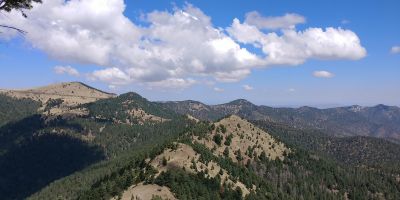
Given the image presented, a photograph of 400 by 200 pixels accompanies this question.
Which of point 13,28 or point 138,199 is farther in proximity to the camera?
point 138,199

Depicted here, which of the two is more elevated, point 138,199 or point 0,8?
point 0,8

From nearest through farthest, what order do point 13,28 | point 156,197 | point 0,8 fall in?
point 13,28, point 0,8, point 156,197

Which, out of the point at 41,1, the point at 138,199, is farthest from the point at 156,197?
Result: the point at 41,1

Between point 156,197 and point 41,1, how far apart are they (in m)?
167

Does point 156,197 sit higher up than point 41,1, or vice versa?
point 41,1

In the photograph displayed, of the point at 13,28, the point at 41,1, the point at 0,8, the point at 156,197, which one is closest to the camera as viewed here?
the point at 13,28

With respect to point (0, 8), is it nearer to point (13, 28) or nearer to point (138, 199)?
point (13, 28)

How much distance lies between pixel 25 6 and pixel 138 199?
554 feet

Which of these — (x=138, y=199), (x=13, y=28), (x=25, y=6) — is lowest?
(x=138, y=199)

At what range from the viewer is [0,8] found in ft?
123

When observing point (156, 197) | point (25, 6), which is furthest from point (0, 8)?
point (156, 197)

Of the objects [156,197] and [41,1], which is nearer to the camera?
[41,1]

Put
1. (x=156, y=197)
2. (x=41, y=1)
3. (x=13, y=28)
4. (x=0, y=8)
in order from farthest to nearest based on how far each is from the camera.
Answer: (x=156, y=197), (x=41, y=1), (x=0, y=8), (x=13, y=28)

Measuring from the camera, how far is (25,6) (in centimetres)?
3944
